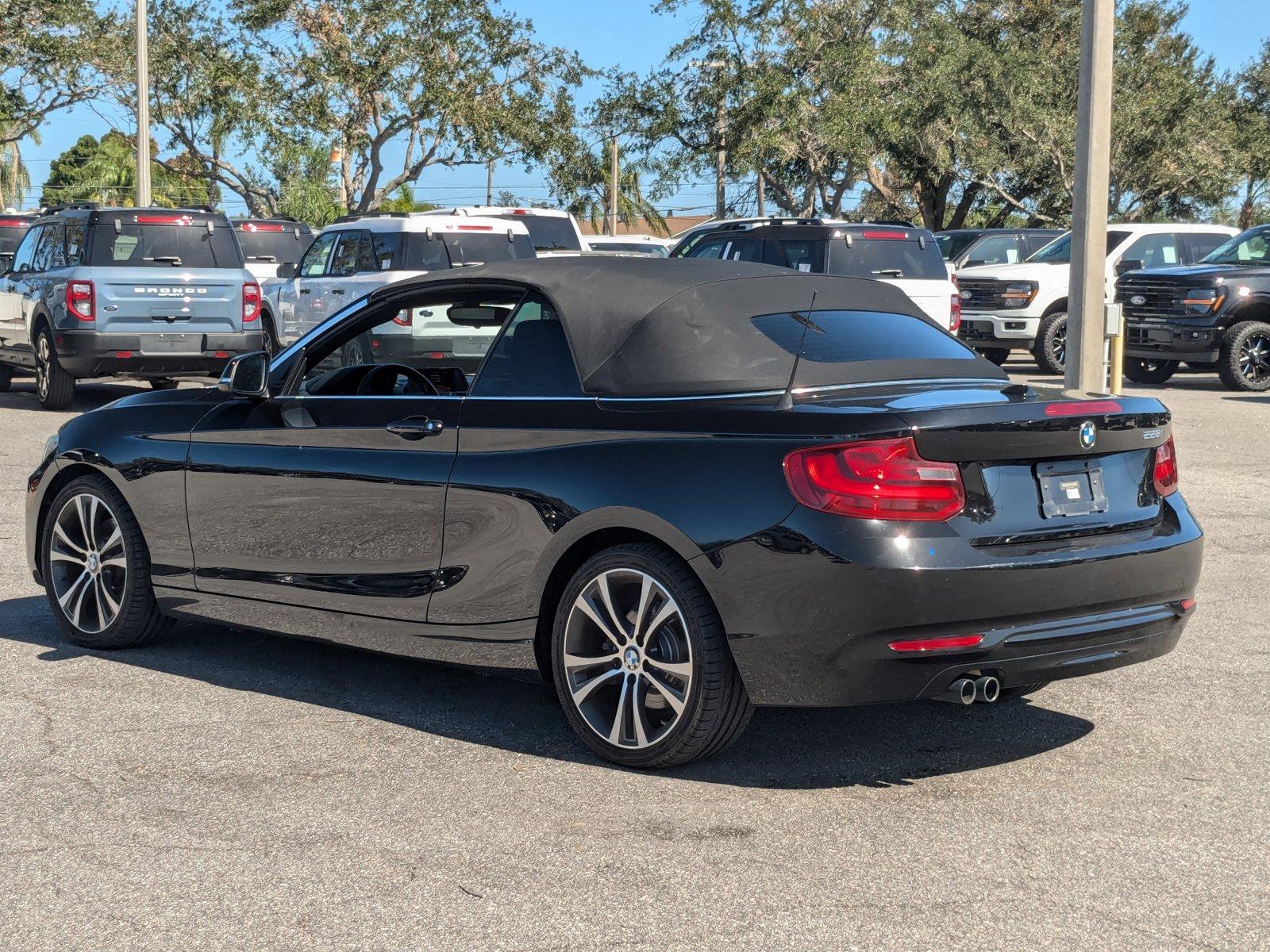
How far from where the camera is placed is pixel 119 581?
6746mm

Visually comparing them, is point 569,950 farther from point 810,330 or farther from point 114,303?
point 114,303

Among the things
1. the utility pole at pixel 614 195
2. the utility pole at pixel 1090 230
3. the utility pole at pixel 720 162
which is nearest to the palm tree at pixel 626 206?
the utility pole at pixel 614 195

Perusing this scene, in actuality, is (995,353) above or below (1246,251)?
below

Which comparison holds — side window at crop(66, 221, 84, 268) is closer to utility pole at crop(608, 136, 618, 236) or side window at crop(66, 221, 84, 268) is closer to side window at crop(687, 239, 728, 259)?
side window at crop(687, 239, 728, 259)

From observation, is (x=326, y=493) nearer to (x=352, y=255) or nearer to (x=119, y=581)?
(x=119, y=581)

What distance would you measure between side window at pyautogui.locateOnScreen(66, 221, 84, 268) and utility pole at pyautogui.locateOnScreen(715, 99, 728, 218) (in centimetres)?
2592

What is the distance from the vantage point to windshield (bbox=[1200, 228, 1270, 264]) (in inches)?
811

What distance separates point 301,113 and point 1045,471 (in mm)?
36567

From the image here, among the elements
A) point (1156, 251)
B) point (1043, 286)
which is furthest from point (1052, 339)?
point (1156, 251)

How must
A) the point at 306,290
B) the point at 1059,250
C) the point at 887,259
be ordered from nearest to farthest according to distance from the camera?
the point at 887,259 → the point at 306,290 → the point at 1059,250

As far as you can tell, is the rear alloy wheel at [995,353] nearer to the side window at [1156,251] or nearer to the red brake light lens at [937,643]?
the side window at [1156,251]

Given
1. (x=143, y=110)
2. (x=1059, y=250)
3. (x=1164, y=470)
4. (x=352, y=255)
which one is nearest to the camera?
(x=1164, y=470)

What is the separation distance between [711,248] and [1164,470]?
12.0m

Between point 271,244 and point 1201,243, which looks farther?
point 271,244
